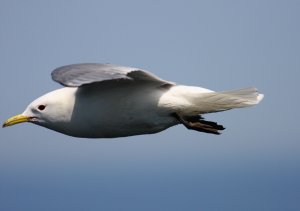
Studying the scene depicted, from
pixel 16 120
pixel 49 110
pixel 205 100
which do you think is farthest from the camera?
pixel 16 120

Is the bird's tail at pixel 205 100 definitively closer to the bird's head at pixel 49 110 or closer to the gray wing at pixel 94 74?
the gray wing at pixel 94 74

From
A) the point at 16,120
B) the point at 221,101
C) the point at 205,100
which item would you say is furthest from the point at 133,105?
the point at 16,120

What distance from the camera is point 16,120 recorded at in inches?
363

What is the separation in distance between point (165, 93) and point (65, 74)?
Answer: 4.37 feet

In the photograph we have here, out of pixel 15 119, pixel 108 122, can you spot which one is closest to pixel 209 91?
pixel 108 122

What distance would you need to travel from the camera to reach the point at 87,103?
8.55 metres

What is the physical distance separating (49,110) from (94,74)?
1.63 m

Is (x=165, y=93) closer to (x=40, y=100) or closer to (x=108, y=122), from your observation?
(x=108, y=122)

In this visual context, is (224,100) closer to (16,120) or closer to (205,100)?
(205,100)

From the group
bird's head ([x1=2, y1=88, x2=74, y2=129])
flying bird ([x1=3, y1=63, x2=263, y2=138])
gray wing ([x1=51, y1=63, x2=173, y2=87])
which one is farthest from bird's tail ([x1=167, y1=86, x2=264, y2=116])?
bird's head ([x1=2, y1=88, x2=74, y2=129])

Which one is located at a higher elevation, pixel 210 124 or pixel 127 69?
pixel 127 69

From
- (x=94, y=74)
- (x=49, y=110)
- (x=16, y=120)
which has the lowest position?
(x=16, y=120)

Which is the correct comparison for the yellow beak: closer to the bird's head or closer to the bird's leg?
the bird's head

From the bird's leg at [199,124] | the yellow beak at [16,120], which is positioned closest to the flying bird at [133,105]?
the bird's leg at [199,124]
